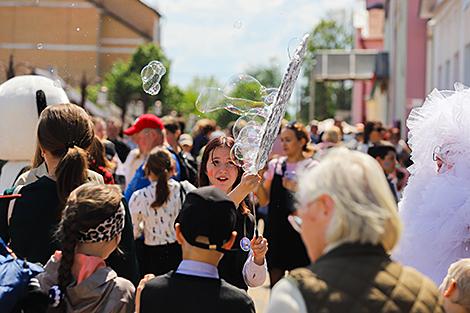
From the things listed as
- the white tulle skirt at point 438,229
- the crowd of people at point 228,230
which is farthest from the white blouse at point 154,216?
the white tulle skirt at point 438,229

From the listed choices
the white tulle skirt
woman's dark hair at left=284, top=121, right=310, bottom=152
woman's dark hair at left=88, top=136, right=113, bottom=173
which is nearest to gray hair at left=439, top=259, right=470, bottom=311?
the white tulle skirt

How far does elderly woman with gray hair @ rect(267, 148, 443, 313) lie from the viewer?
8.91ft

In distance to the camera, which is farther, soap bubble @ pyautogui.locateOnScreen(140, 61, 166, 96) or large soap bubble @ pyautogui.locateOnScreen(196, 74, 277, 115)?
soap bubble @ pyautogui.locateOnScreen(140, 61, 166, 96)

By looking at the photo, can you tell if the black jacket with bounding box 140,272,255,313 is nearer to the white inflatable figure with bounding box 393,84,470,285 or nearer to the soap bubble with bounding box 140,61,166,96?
the white inflatable figure with bounding box 393,84,470,285

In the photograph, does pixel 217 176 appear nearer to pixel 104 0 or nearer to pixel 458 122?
pixel 458 122

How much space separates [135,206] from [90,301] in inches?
138

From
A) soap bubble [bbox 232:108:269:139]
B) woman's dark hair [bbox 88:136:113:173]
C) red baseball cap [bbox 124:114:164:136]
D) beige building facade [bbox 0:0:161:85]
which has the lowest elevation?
woman's dark hair [bbox 88:136:113:173]

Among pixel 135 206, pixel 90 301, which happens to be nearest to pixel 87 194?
pixel 90 301

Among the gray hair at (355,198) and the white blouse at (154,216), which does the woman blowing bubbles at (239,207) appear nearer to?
the white blouse at (154,216)

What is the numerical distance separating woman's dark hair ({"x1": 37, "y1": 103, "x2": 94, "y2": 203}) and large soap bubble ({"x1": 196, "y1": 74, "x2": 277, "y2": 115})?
1.20 metres

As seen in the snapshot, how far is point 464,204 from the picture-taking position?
15.5ft

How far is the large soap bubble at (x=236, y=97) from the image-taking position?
563 cm

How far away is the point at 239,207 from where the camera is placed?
5348mm

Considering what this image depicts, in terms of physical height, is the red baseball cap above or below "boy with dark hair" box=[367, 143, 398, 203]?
above
